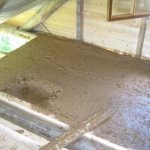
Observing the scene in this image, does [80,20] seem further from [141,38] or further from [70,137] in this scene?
[70,137]

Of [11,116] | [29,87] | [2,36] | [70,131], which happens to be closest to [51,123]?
[70,131]

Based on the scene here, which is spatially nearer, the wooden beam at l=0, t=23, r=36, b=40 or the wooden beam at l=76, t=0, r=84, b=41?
the wooden beam at l=76, t=0, r=84, b=41

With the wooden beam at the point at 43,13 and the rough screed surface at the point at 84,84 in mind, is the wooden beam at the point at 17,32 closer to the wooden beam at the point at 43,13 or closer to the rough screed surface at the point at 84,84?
the wooden beam at the point at 43,13

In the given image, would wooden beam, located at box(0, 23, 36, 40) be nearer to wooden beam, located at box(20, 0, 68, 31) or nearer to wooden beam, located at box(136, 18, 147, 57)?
wooden beam, located at box(20, 0, 68, 31)

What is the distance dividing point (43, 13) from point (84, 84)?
1.54 meters

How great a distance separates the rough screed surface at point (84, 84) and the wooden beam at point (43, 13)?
39 cm

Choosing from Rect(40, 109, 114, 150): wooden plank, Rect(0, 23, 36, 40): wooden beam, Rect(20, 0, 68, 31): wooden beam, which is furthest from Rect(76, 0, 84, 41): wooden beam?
Rect(40, 109, 114, 150): wooden plank

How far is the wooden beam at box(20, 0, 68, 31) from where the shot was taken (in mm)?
4008

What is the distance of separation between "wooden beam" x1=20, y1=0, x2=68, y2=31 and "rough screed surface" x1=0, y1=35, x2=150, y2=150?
15.4 inches

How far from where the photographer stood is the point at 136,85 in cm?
327

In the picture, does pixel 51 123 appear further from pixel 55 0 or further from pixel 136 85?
pixel 55 0

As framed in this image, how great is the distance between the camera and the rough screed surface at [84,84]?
8.95 feet

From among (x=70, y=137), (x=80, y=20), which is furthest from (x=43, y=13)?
(x=70, y=137)

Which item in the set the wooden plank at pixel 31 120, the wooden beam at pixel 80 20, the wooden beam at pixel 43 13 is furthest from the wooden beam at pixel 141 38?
the wooden plank at pixel 31 120
